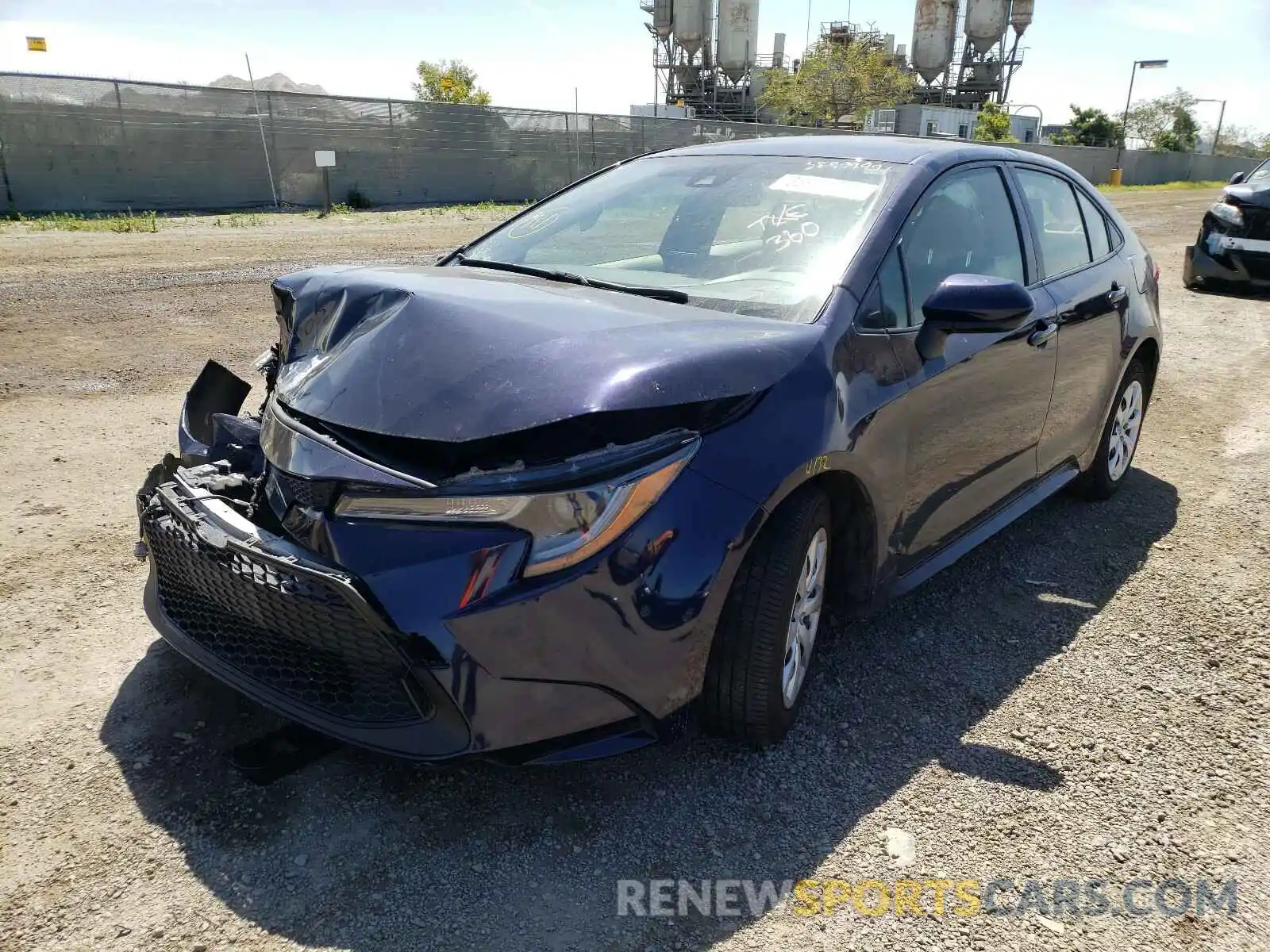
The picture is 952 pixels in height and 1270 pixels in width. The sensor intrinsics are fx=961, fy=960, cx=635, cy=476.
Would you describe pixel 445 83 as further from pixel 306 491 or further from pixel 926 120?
pixel 306 491

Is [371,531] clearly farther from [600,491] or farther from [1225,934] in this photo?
→ [1225,934]

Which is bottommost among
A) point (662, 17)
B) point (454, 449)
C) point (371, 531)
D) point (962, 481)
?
point (962, 481)

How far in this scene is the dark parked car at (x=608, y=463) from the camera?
2.09 meters

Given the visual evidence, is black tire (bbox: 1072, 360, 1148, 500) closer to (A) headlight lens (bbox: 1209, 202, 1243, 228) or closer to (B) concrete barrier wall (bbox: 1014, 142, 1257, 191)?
(A) headlight lens (bbox: 1209, 202, 1243, 228)

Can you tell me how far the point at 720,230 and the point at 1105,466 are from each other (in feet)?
8.63

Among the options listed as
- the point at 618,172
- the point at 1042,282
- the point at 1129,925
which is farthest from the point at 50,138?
the point at 1129,925

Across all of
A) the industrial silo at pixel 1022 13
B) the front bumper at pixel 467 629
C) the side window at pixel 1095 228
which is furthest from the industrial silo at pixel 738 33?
the front bumper at pixel 467 629

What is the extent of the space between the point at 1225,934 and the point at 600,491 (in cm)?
173

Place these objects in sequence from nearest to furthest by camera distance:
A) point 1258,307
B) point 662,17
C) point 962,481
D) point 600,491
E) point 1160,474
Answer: point 600,491
point 962,481
point 1160,474
point 1258,307
point 662,17

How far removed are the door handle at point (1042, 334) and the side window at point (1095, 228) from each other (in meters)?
0.84

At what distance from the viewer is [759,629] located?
2436 millimetres

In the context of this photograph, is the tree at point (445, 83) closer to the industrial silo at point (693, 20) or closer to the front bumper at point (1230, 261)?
the industrial silo at point (693, 20)

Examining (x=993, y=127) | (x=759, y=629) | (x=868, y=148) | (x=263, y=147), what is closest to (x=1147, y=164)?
(x=993, y=127)

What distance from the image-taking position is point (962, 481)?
11.0 ft
